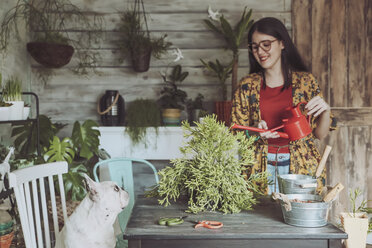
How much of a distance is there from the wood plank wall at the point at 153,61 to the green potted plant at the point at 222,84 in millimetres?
142

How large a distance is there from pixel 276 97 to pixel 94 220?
1190mm

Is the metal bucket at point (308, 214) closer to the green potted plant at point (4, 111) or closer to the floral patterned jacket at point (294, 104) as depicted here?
the floral patterned jacket at point (294, 104)

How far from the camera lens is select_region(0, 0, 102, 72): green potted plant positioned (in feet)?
9.30

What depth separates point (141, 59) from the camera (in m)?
3.01

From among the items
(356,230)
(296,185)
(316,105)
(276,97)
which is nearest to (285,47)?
(276,97)

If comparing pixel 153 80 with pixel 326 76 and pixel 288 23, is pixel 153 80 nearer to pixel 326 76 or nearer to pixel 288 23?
pixel 288 23

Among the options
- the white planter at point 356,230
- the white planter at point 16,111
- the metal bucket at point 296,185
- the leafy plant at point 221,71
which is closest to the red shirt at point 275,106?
the metal bucket at point 296,185

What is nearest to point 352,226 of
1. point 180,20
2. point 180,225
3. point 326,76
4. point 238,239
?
point 238,239

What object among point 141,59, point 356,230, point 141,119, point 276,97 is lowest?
point 356,230

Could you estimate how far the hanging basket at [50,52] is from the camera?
283 centimetres

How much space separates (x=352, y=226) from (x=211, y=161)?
52 centimetres

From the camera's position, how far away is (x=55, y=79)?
321cm

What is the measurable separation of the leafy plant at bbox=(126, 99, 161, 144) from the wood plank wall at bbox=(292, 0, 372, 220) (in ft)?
4.47

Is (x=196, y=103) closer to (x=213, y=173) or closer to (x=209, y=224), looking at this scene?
(x=213, y=173)
